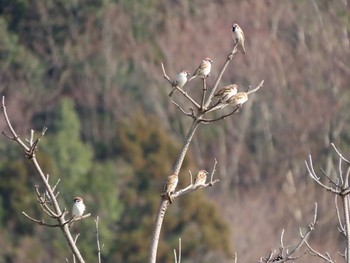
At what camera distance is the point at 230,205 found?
34094 millimetres

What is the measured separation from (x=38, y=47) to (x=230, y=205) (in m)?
7.34

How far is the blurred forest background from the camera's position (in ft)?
99.3

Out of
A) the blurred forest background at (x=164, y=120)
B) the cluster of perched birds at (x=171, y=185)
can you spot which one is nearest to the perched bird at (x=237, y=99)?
the cluster of perched birds at (x=171, y=185)

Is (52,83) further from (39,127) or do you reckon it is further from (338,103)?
(338,103)

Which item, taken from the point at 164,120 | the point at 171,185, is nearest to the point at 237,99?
the point at 171,185

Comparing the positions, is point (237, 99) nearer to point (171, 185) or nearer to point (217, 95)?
point (217, 95)

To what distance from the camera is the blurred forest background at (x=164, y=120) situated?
99.3ft

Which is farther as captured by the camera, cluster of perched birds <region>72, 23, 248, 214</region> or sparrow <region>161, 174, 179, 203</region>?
cluster of perched birds <region>72, 23, 248, 214</region>

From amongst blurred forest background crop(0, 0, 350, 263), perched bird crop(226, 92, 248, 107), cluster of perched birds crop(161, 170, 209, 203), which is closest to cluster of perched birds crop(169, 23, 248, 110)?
perched bird crop(226, 92, 248, 107)

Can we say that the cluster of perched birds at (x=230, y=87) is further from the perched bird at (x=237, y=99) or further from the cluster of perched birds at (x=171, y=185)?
the cluster of perched birds at (x=171, y=185)

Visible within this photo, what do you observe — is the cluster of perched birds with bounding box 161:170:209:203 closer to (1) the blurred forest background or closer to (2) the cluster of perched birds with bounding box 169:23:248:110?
(2) the cluster of perched birds with bounding box 169:23:248:110

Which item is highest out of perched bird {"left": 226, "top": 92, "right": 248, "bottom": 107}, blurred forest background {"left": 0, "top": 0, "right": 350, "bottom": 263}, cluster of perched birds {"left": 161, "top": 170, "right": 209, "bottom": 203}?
blurred forest background {"left": 0, "top": 0, "right": 350, "bottom": 263}

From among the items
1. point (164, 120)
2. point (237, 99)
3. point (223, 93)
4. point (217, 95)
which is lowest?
point (237, 99)

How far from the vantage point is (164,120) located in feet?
116
